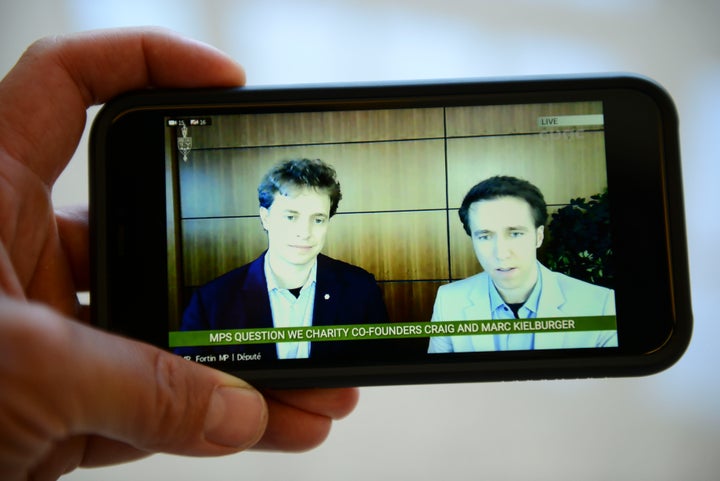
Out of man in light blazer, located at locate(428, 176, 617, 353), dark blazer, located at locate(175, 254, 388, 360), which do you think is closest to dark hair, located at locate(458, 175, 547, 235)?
man in light blazer, located at locate(428, 176, 617, 353)

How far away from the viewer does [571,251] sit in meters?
0.48

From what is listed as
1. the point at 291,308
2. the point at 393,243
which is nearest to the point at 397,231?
the point at 393,243

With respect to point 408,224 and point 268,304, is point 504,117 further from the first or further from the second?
point 268,304

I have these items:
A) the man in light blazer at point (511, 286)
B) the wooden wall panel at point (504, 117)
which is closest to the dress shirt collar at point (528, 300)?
the man in light blazer at point (511, 286)

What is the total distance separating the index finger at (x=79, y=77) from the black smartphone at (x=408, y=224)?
0.11 feet

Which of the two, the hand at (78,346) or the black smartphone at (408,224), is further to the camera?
the black smartphone at (408,224)

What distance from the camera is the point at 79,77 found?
0.51 meters

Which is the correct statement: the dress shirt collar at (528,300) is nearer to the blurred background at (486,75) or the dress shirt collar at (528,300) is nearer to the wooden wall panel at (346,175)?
the wooden wall panel at (346,175)

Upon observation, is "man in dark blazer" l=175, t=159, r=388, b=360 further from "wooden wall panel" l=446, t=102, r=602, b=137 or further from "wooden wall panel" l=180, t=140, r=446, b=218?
"wooden wall panel" l=446, t=102, r=602, b=137

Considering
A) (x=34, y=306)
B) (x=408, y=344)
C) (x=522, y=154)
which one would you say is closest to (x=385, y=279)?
(x=408, y=344)

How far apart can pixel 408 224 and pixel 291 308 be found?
0.13m

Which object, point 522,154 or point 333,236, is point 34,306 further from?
point 522,154

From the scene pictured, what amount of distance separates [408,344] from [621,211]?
0.71ft

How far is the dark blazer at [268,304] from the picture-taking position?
19.0 inches
